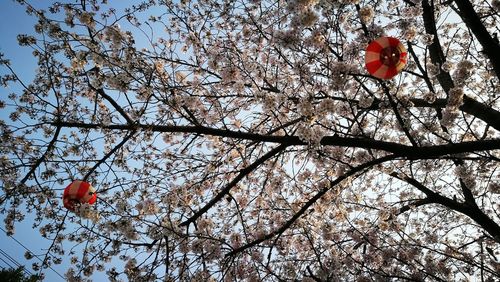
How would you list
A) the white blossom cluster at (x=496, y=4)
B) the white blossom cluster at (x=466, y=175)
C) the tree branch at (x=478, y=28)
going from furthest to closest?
the white blossom cluster at (x=466, y=175) < the white blossom cluster at (x=496, y=4) < the tree branch at (x=478, y=28)

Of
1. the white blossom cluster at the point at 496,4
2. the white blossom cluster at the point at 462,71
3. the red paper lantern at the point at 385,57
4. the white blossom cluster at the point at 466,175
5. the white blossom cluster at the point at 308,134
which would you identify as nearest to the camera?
the red paper lantern at the point at 385,57

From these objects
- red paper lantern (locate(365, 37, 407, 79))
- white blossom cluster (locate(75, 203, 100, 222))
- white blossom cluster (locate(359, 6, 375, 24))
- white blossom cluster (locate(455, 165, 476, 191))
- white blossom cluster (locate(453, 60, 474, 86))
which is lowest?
white blossom cluster (locate(75, 203, 100, 222))

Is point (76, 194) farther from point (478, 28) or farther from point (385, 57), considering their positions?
point (478, 28)

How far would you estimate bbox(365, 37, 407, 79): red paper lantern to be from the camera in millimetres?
3080

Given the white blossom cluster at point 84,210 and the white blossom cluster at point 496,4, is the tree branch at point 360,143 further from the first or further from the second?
the white blossom cluster at point 496,4

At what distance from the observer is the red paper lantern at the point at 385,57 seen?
10.1 ft

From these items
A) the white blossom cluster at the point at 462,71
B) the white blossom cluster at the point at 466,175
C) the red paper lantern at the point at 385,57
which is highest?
the white blossom cluster at the point at 466,175

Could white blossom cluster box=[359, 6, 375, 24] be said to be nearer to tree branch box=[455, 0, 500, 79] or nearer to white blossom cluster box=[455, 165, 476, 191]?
tree branch box=[455, 0, 500, 79]

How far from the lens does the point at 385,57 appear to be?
307cm

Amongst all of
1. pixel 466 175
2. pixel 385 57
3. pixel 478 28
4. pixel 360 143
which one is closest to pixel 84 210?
pixel 360 143

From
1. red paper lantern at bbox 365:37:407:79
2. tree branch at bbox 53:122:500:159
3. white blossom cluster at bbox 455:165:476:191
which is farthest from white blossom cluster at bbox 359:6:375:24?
white blossom cluster at bbox 455:165:476:191

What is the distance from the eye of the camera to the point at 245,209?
611 centimetres

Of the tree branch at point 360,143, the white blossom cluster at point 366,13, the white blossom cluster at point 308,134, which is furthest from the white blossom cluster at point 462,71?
the white blossom cluster at point 308,134

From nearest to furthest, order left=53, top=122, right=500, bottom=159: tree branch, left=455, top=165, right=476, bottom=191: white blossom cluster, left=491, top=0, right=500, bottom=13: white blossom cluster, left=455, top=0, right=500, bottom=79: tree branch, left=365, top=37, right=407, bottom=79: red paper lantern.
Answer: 1. left=365, top=37, right=407, bottom=79: red paper lantern
2. left=53, top=122, right=500, bottom=159: tree branch
3. left=455, top=0, right=500, bottom=79: tree branch
4. left=491, top=0, right=500, bottom=13: white blossom cluster
5. left=455, top=165, right=476, bottom=191: white blossom cluster
